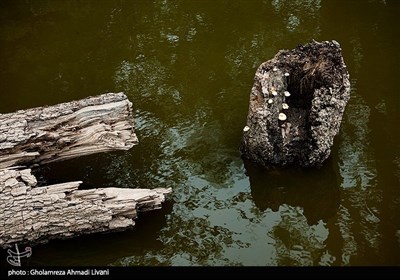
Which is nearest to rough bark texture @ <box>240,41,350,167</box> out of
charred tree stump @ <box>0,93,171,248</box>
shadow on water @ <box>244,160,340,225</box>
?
shadow on water @ <box>244,160,340,225</box>

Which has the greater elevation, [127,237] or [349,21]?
[349,21]

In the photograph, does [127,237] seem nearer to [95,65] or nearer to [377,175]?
[377,175]

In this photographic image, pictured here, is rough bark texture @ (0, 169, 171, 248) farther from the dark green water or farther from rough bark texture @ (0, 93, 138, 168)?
rough bark texture @ (0, 93, 138, 168)

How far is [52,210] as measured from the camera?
516 centimetres

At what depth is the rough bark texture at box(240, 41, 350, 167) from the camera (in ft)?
19.4

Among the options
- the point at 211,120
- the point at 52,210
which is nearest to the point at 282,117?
the point at 211,120

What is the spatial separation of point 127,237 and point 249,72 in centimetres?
344

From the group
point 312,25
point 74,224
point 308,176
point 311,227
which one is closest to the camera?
Result: point 74,224

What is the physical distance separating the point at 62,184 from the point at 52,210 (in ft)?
1.00

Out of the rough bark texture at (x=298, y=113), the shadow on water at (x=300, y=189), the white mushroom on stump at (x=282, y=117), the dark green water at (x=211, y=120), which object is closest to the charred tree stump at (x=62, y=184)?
the dark green water at (x=211, y=120)

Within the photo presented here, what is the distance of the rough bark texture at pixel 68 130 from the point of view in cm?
555

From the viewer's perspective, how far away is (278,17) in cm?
908

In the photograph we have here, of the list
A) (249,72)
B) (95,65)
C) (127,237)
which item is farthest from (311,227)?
(95,65)
